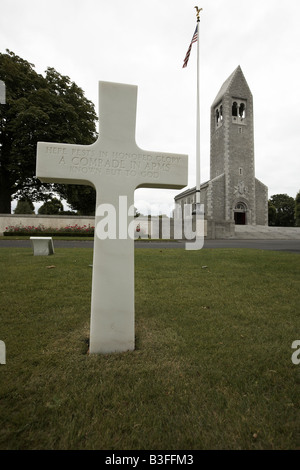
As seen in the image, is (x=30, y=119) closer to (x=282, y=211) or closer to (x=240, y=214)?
(x=240, y=214)

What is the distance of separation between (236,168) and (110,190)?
127ft

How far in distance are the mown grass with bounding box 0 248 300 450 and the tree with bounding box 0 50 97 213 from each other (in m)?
17.7

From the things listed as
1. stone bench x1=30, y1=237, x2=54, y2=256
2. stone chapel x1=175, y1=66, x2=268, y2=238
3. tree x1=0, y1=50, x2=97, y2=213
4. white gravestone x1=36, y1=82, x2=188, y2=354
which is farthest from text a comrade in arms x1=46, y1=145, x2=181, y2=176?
stone chapel x1=175, y1=66, x2=268, y2=238

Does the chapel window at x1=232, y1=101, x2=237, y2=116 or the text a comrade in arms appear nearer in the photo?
the text a comrade in arms

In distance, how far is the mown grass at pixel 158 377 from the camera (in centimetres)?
148

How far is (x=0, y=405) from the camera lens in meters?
1.70

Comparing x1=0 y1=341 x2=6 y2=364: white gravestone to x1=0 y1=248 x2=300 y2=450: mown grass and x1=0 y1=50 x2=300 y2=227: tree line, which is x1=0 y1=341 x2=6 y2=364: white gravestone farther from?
x1=0 y1=50 x2=300 y2=227: tree line

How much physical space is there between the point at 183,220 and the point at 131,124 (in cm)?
2098

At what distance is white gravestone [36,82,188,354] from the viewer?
2564 mm

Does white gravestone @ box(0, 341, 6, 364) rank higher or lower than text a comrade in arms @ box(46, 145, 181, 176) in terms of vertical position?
lower

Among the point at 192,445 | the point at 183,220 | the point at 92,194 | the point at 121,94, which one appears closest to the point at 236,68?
the point at 183,220

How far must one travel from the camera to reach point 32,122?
18.0 m

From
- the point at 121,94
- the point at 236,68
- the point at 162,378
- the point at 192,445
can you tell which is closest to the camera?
the point at 192,445

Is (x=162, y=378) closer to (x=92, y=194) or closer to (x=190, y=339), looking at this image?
(x=190, y=339)
